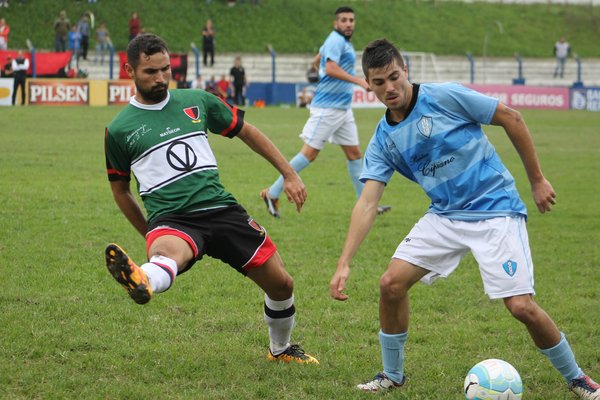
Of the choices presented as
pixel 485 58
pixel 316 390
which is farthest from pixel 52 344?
pixel 485 58

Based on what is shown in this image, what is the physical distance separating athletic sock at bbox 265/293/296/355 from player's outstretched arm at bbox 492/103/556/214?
1.55 m

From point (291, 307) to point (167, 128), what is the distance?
1.28m

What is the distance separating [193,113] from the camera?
511 cm

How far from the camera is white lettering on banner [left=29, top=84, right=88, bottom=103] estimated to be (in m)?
29.3

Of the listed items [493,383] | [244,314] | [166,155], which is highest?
[166,155]

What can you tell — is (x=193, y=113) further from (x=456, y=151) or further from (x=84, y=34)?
(x=84, y=34)

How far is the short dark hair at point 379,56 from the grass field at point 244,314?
1719mm

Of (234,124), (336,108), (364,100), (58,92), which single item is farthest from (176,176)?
(364,100)

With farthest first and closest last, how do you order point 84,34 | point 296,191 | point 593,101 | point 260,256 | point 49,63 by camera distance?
point 593,101, point 84,34, point 49,63, point 296,191, point 260,256

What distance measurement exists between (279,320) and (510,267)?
1.46 metres

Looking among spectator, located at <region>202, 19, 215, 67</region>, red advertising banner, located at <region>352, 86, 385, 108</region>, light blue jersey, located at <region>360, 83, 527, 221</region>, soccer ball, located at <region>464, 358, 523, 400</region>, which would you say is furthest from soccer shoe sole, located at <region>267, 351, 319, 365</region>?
spectator, located at <region>202, 19, 215, 67</region>

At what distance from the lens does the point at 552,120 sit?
94.1 ft

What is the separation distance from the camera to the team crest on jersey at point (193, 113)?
16.7 ft

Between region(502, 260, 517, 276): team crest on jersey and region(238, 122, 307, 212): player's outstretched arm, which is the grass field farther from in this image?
region(238, 122, 307, 212): player's outstretched arm
